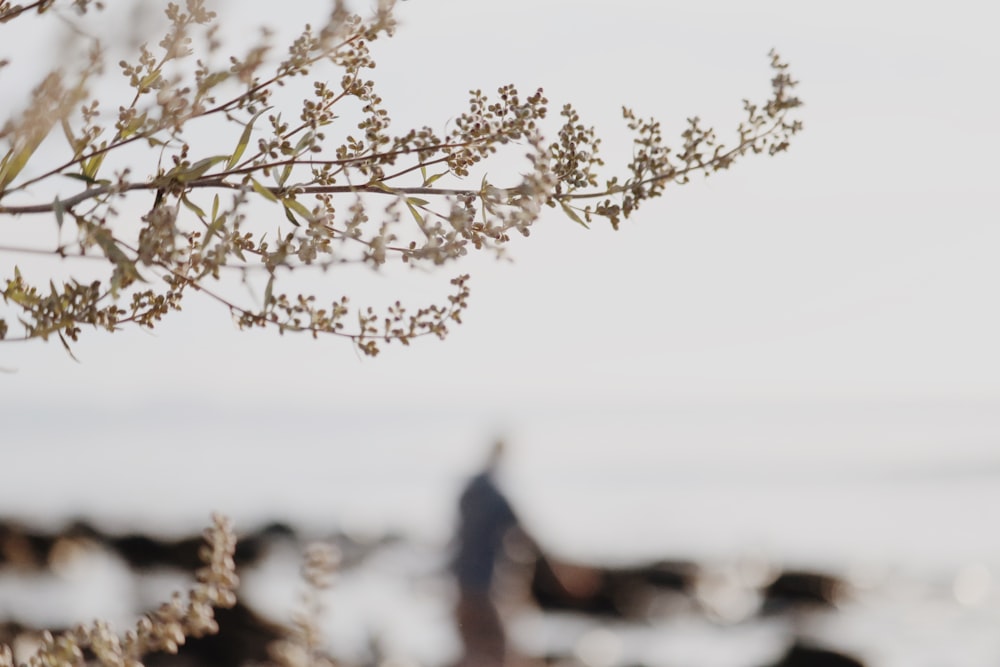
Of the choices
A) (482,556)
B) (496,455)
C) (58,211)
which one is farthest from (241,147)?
(496,455)

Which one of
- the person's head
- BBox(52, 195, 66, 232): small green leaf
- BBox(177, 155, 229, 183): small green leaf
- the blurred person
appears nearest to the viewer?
BBox(52, 195, 66, 232): small green leaf

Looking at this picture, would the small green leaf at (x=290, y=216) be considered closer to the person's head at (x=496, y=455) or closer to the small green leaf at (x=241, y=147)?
the small green leaf at (x=241, y=147)

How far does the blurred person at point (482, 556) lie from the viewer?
8609mm

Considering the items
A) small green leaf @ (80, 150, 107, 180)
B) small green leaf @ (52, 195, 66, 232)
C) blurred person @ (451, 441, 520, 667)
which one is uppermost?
blurred person @ (451, 441, 520, 667)

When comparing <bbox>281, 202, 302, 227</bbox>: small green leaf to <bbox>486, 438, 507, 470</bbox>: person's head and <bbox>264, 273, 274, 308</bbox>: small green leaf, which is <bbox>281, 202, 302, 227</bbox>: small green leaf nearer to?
<bbox>264, 273, 274, 308</bbox>: small green leaf

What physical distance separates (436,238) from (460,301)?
0.53 ft

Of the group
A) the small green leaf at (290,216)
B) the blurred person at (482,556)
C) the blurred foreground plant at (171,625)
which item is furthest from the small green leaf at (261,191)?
the blurred person at (482,556)

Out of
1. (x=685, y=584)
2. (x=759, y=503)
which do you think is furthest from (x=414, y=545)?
(x=759, y=503)

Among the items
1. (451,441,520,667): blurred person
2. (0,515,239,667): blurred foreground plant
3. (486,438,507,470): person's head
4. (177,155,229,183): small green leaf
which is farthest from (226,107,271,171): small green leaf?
(486,438,507,470): person's head

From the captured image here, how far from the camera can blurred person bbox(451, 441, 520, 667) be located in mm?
8609

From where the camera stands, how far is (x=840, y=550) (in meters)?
25.9

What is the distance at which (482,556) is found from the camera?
862 cm

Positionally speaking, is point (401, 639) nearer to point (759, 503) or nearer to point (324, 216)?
point (324, 216)

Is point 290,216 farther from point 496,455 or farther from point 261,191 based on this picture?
point 496,455
